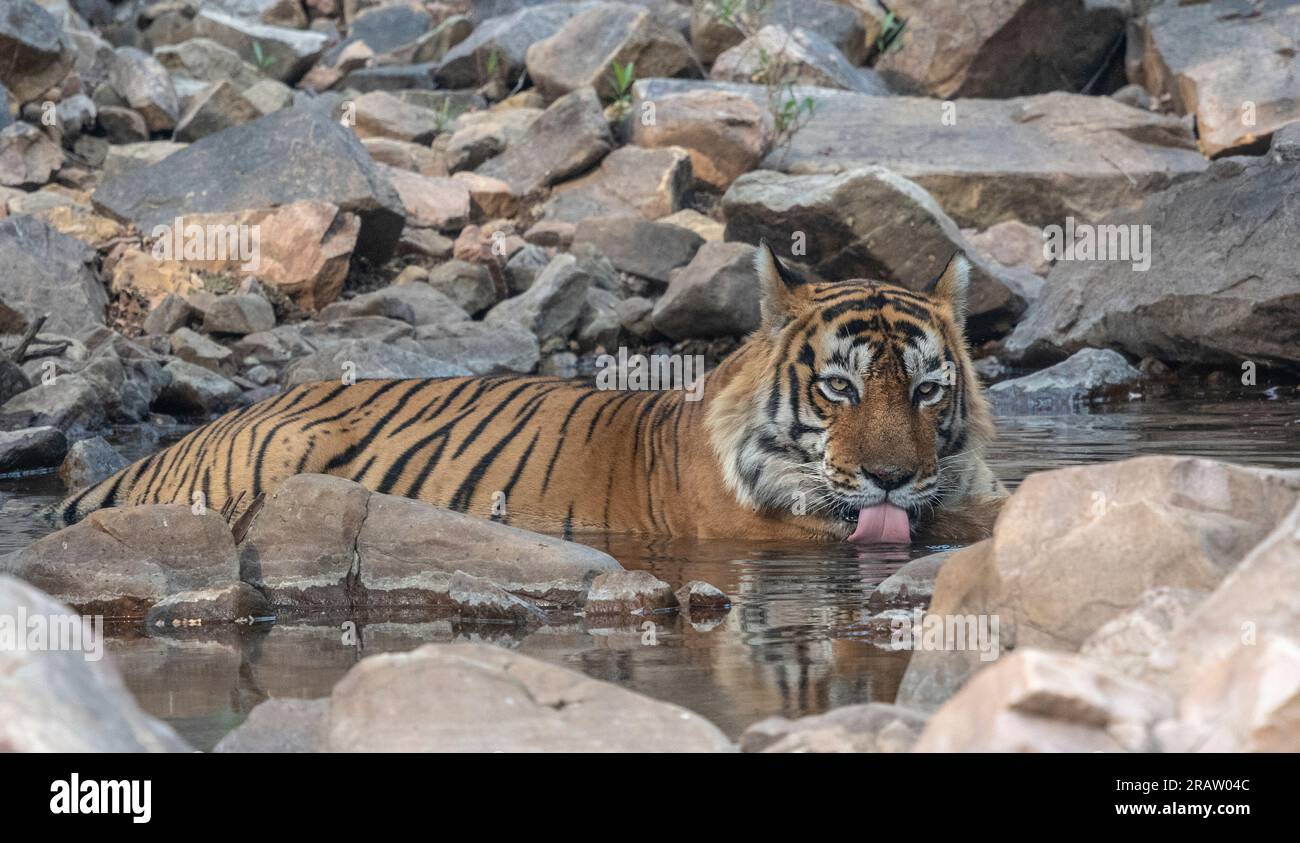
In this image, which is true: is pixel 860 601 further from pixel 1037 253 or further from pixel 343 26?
pixel 343 26

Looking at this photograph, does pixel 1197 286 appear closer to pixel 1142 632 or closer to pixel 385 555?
pixel 385 555

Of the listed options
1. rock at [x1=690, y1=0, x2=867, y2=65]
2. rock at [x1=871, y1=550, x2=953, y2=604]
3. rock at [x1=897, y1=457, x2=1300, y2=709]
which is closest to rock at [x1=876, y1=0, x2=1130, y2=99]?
rock at [x1=690, y1=0, x2=867, y2=65]

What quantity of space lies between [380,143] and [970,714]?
1384 cm

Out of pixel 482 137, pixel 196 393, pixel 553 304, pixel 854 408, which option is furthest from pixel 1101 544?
pixel 482 137

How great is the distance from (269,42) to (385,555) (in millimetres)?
16047

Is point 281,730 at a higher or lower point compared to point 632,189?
lower

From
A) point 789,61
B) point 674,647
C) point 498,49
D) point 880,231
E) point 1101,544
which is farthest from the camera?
point 498,49

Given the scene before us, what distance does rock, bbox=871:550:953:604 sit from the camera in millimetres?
4395

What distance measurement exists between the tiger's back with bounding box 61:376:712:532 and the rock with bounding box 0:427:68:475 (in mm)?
1777

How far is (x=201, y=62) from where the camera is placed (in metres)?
18.1

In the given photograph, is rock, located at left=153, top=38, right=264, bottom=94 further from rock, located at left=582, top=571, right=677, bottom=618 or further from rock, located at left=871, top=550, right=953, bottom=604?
rock, located at left=871, top=550, right=953, bottom=604

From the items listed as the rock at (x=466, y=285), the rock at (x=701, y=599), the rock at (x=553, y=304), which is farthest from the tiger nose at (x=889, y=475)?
the rock at (x=466, y=285)

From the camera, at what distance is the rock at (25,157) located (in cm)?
1376
